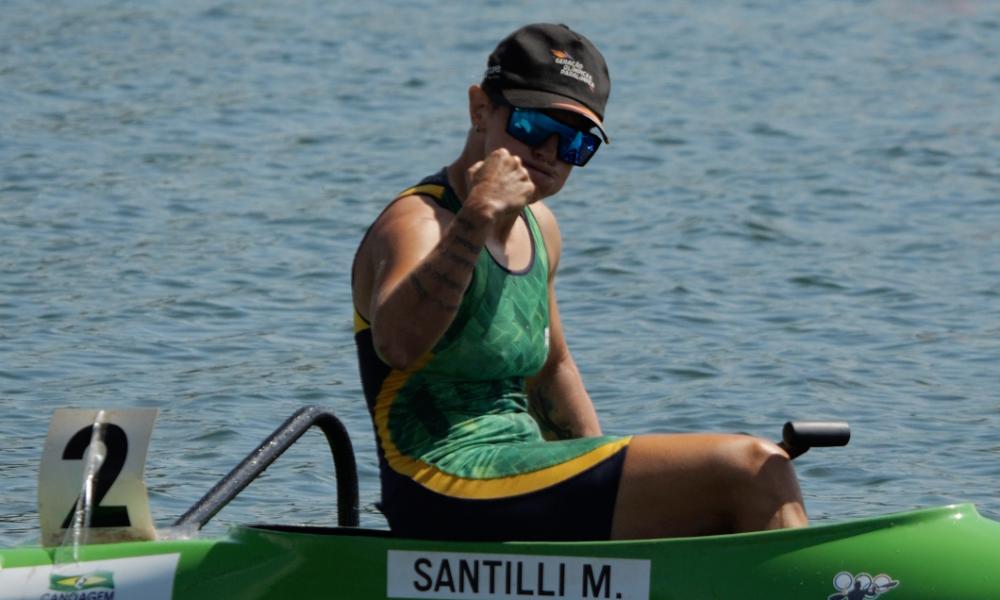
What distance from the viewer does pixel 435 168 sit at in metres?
11.1

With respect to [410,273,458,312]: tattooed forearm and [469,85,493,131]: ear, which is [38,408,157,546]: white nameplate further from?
[469,85,493,131]: ear

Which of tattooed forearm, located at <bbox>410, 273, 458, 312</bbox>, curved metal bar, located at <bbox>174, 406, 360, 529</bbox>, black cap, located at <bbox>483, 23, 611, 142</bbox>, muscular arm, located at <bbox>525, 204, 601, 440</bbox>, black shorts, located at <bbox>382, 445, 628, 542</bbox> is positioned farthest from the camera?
muscular arm, located at <bbox>525, 204, 601, 440</bbox>

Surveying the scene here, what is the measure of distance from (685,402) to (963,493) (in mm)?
1396

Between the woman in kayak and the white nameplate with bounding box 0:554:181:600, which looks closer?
the woman in kayak

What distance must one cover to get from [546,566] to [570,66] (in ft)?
3.43

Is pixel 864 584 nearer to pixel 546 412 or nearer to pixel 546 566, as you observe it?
pixel 546 566

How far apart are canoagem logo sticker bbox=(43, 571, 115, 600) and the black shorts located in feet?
2.23

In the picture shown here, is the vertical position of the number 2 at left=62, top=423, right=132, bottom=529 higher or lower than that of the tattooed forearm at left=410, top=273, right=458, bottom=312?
lower

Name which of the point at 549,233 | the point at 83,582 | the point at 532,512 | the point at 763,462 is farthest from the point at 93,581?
the point at 763,462

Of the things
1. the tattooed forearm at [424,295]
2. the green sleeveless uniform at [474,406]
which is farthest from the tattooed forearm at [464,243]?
the green sleeveless uniform at [474,406]

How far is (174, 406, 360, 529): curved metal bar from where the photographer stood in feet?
12.0

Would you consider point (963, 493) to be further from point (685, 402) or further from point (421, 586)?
point (421, 586)

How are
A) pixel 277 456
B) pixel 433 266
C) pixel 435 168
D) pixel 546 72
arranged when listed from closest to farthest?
pixel 433 266 < pixel 546 72 < pixel 277 456 < pixel 435 168

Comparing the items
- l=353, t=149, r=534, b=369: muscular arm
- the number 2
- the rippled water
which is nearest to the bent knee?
l=353, t=149, r=534, b=369: muscular arm
